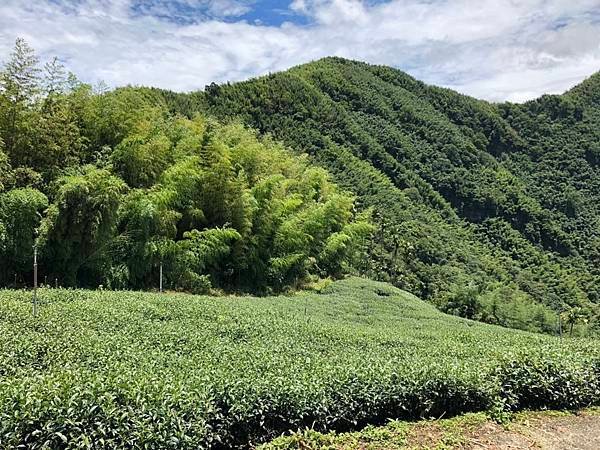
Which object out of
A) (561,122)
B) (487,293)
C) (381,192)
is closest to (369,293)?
(487,293)

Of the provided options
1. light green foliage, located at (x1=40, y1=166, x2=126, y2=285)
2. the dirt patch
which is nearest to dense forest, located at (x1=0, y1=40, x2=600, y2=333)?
light green foliage, located at (x1=40, y1=166, x2=126, y2=285)

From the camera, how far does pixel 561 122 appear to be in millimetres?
73938

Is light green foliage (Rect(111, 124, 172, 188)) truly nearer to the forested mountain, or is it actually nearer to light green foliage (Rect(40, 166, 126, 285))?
light green foliage (Rect(40, 166, 126, 285))

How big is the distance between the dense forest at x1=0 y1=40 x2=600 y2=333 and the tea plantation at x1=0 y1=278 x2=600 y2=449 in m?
3.12

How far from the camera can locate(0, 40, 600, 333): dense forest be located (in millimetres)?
12844

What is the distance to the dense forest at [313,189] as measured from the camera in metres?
12.8

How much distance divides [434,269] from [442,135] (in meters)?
26.5

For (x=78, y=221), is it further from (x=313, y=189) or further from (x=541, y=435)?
(x=313, y=189)

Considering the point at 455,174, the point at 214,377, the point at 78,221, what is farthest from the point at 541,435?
the point at 455,174

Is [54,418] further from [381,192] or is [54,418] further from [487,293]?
→ [381,192]

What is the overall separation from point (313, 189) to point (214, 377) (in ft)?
62.4

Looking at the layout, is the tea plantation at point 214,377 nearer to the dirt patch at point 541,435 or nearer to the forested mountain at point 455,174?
the dirt patch at point 541,435

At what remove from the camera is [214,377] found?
202 inches

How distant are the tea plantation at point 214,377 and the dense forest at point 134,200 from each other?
2267 mm
